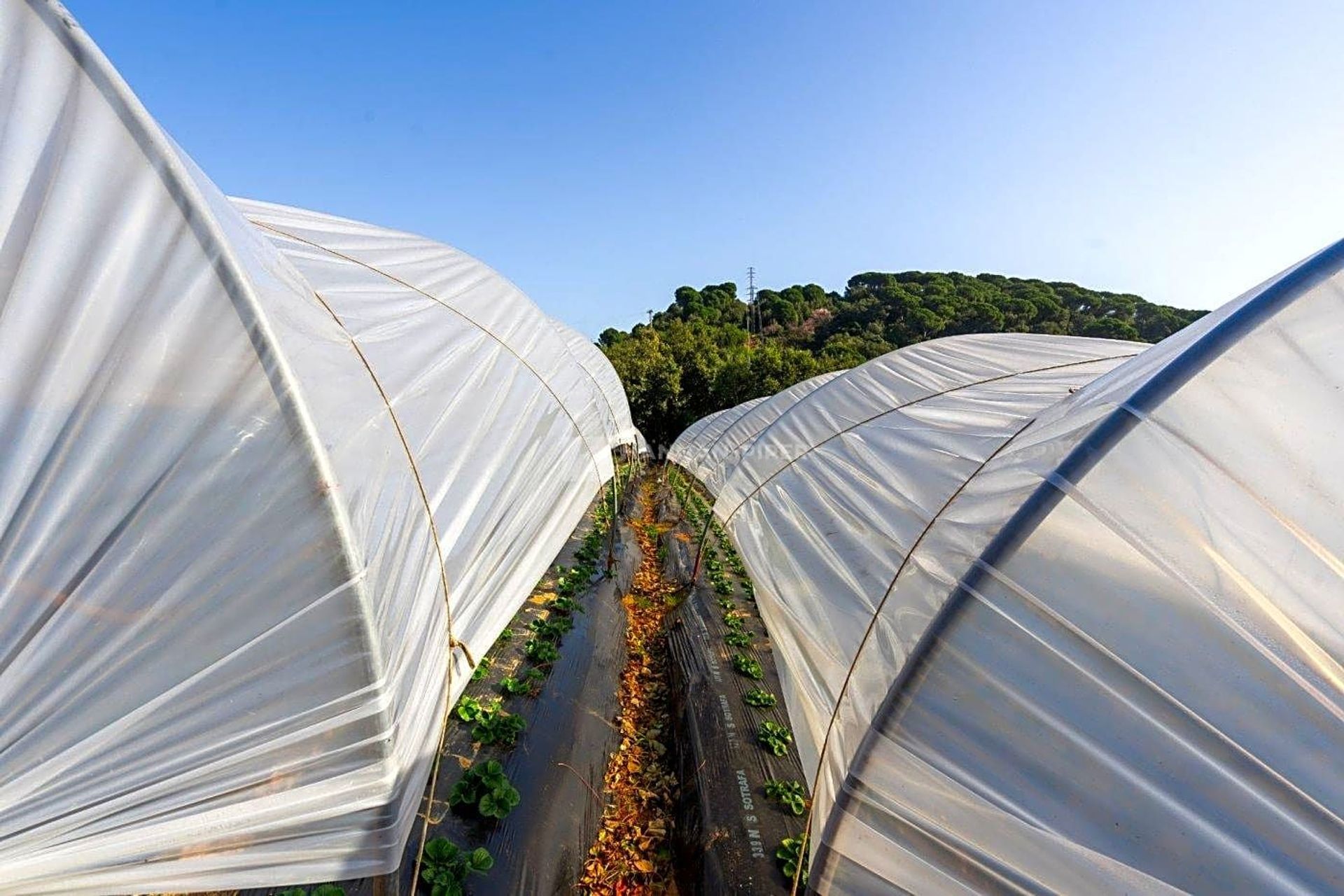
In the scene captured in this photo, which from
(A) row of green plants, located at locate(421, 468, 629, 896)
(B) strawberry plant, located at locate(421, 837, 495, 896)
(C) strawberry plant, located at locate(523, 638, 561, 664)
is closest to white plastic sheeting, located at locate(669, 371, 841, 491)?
(A) row of green plants, located at locate(421, 468, 629, 896)

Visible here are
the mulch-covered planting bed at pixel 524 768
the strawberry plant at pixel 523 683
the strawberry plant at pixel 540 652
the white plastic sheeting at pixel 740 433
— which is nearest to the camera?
the mulch-covered planting bed at pixel 524 768

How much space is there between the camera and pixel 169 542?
1.60 meters

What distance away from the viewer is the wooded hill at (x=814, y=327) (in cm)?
2533

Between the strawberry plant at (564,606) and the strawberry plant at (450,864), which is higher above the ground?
the strawberry plant at (564,606)

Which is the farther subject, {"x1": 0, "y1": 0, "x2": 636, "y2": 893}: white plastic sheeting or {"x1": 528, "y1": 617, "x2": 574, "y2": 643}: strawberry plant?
{"x1": 528, "y1": 617, "x2": 574, "y2": 643}: strawberry plant

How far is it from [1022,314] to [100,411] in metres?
52.4

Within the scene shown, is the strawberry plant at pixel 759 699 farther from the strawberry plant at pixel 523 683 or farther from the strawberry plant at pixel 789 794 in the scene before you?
the strawberry plant at pixel 523 683

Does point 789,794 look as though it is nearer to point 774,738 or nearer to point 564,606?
point 774,738

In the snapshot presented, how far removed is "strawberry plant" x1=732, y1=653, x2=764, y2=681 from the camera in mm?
5297

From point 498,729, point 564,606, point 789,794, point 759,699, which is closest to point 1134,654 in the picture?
point 789,794

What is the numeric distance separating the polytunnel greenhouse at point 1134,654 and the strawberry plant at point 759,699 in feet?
8.19

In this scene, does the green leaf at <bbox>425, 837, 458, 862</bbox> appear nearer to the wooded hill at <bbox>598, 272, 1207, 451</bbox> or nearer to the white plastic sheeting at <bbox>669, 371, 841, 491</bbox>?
the white plastic sheeting at <bbox>669, 371, 841, 491</bbox>

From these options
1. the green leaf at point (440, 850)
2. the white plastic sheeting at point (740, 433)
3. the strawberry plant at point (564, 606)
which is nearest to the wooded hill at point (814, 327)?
the white plastic sheeting at point (740, 433)

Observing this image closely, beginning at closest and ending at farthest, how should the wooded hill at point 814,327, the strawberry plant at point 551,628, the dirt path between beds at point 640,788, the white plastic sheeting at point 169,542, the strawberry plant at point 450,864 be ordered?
the white plastic sheeting at point 169,542
the strawberry plant at point 450,864
the dirt path between beds at point 640,788
the strawberry plant at point 551,628
the wooded hill at point 814,327
